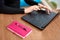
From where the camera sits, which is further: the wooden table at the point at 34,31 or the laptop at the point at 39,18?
the laptop at the point at 39,18

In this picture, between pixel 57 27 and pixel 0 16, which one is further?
pixel 0 16

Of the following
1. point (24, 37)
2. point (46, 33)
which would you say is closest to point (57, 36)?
point (46, 33)

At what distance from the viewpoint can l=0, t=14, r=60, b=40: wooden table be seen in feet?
3.05

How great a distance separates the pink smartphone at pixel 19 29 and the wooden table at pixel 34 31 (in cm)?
3

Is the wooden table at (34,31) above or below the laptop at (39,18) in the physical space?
below

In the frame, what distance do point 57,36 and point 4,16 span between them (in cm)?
49

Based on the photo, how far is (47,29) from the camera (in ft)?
3.31

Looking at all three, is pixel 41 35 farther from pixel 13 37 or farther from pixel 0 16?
pixel 0 16

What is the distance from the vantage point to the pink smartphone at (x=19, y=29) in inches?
36.9

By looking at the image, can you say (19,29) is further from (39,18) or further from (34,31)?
(39,18)

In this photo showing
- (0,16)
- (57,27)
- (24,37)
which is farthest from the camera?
(0,16)

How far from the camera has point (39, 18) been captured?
1094 millimetres

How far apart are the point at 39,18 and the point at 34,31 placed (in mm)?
156

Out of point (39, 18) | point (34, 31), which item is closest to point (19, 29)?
point (34, 31)
